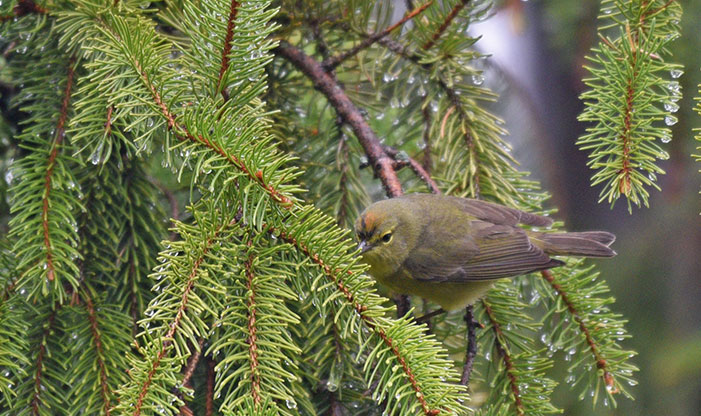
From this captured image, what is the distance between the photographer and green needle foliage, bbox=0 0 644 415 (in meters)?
1.55

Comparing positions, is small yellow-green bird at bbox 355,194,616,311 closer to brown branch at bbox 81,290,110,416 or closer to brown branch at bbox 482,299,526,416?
brown branch at bbox 482,299,526,416

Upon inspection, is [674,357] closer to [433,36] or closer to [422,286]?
[422,286]

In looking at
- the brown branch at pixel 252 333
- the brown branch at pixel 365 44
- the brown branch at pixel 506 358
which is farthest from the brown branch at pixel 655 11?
the brown branch at pixel 252 333

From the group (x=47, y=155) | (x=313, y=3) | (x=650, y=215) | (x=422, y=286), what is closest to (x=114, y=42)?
(x=47, y=155)

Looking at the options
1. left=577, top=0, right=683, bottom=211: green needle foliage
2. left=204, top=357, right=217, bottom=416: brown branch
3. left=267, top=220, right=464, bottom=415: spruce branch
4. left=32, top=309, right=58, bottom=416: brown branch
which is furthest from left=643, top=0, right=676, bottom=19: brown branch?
left=32, top=309, right=58, bottom=416: brown branch

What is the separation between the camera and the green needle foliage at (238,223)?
1.55 metres

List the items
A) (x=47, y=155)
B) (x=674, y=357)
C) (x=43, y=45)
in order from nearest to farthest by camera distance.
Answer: (x=47, y=155)
(x=43, y=45)
(x=674, y=357)

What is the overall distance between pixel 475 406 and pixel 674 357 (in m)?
1.79

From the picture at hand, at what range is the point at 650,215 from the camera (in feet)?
17.5

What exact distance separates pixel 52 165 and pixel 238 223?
74 centimetres

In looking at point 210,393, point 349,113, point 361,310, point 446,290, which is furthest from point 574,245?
point 210,393

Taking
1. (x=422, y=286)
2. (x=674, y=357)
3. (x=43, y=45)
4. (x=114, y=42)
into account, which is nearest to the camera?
(x=114, y=42)

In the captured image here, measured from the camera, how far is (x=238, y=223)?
162cm

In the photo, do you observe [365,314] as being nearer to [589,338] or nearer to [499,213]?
[589,338]
